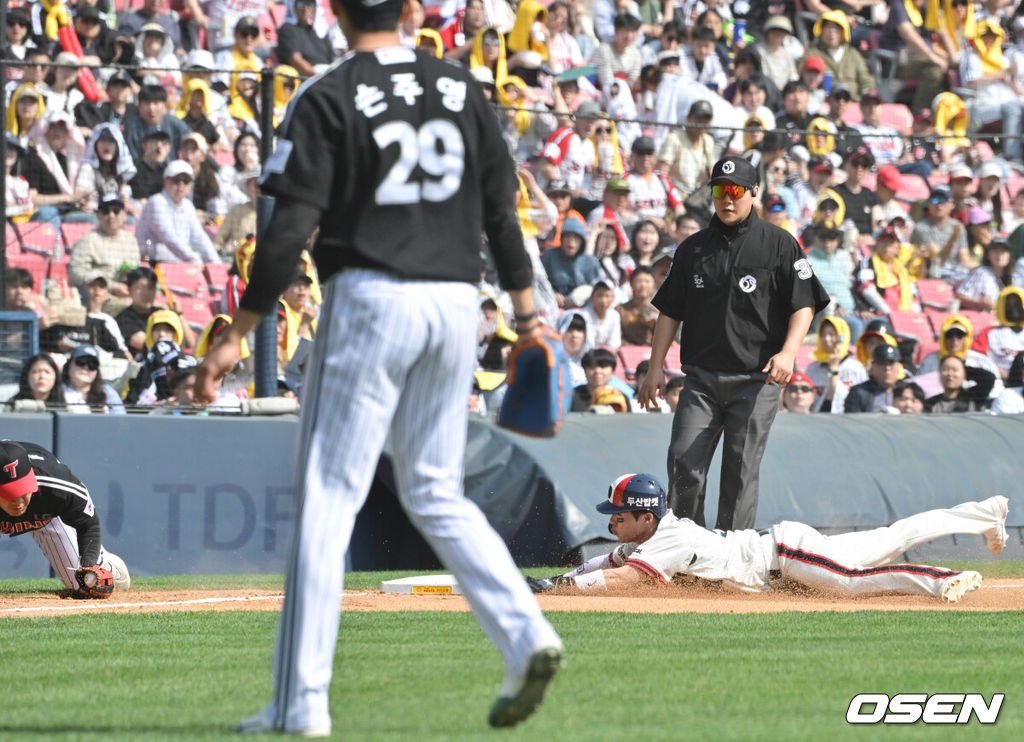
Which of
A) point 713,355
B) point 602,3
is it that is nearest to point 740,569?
point 713,355

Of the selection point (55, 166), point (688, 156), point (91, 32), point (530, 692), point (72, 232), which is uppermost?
point (91, 32)

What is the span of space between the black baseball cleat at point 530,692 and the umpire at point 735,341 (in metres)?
4.70

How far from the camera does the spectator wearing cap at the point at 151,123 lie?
14273mm

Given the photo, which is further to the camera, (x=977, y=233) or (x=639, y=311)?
(x=977, y=233)

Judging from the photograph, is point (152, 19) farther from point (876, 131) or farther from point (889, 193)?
point (876, 131)

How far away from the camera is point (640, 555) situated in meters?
8.65

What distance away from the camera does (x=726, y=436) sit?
903 cm

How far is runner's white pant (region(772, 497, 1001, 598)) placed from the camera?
8.47m

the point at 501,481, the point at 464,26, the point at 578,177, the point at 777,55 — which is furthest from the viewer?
the point at 777,55

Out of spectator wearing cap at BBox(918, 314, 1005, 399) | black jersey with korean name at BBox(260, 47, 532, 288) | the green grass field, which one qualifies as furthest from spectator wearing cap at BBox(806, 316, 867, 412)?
black jersey with korean name at BBox(260, 47, 532, 288)

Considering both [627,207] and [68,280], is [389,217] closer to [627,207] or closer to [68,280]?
[68,280]

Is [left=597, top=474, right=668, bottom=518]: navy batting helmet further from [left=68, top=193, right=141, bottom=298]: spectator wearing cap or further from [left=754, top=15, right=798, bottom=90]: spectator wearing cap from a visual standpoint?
[left=754, top=15, right=798, bottom=90]: spectator wearing cap

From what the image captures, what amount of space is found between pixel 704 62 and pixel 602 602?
44.0 feet

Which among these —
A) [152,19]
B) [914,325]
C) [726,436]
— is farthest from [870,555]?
[152,19]
